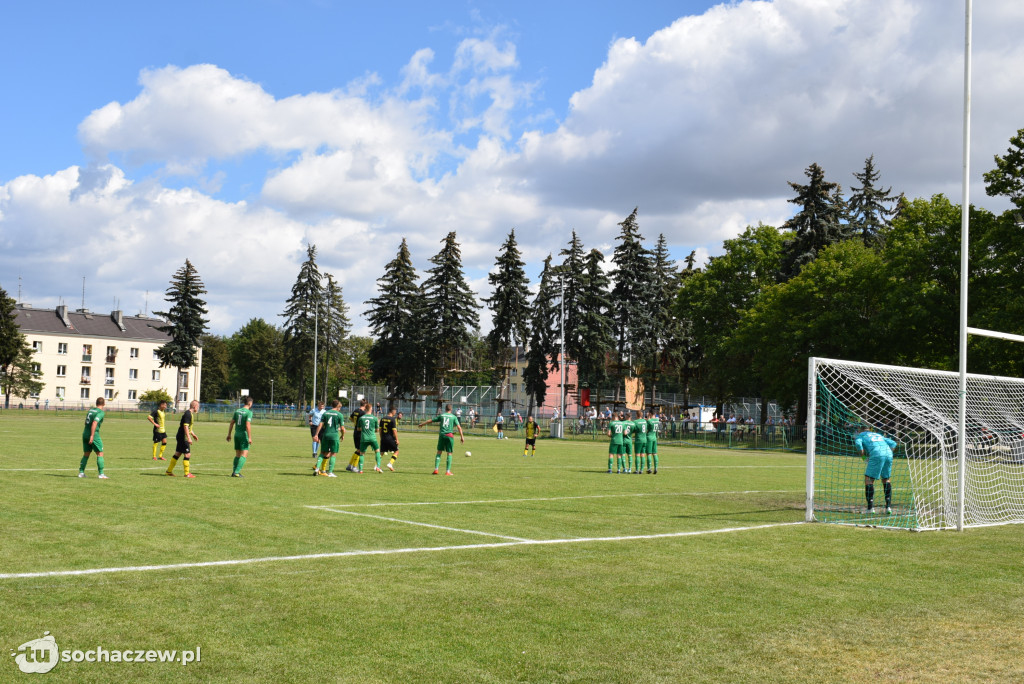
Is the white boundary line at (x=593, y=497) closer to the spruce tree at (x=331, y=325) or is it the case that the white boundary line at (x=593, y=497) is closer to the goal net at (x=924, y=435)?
the goal net at (x=924, y=435)

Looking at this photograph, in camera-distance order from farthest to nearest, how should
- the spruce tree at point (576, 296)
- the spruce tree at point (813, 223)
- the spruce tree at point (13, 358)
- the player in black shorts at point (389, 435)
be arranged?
the spruce tree at point (13, 358) < the spruce tree at point (576, 296) < the spruce tree at point (813, 223) < the player in black shorts at point (389, 435)

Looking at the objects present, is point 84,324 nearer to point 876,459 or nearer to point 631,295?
point 631,295

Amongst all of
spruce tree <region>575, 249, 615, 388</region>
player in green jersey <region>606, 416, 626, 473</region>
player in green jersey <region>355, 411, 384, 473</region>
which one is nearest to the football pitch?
player in green jersey <region>355, 411, 384, 473</region>

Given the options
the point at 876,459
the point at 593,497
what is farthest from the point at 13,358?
the point at 876,459

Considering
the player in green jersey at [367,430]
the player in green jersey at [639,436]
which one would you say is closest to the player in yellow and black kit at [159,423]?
the player in green jersey at [367,430]

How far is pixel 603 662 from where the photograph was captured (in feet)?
20.4

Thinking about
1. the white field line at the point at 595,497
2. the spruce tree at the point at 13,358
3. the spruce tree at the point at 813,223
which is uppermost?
the spruce tree at the point at 813,223

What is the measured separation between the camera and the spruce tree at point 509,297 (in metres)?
72.2

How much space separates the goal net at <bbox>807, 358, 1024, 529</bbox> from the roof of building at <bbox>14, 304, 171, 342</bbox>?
10574 centimetres

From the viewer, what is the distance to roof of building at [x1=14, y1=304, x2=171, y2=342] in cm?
11319

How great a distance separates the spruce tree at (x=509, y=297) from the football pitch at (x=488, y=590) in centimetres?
5539

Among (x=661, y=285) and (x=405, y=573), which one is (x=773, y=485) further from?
(x=661, y=285)

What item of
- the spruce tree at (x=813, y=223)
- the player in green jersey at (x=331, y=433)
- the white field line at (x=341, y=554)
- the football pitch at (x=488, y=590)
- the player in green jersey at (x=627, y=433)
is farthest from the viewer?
the spruce tree at (x=813, y=223)

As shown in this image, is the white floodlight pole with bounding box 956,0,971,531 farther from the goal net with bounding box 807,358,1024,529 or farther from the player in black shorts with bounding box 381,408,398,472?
the player in black shorts with bounding box 381,408,398,472
